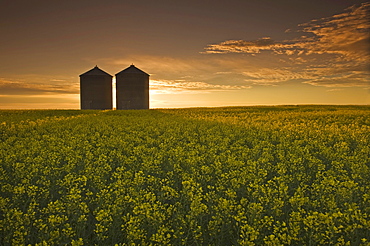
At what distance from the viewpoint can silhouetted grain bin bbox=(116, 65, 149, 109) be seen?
5466cm

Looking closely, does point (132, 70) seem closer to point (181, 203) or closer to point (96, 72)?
point (96, 72)

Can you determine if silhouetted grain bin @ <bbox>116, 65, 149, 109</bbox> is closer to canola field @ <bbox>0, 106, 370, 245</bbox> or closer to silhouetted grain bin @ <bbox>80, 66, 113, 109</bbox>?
silhouetted grain bin @ <bbox>80, 66, 113, 109</bbox>

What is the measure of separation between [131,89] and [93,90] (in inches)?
331

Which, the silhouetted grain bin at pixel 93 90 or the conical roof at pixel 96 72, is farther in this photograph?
the conical roof at pixel 96 72

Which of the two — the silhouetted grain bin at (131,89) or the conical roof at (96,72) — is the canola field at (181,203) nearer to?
the silhouetted grain bin at (131,89)

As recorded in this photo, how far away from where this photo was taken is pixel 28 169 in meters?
6.92

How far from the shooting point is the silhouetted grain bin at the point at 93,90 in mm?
55969

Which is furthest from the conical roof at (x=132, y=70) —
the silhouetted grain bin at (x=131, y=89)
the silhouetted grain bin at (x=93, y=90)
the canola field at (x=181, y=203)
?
the canola field at (x=181, y=203)

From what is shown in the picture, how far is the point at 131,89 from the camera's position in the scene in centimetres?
5509

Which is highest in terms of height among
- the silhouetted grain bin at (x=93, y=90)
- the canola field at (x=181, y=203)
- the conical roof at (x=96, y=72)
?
the conical roof at (x=96, y=72)

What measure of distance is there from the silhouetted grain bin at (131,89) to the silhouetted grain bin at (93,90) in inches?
138

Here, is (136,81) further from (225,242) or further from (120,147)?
(225,242)

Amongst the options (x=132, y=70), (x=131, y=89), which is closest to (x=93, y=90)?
(x=131, y=89)

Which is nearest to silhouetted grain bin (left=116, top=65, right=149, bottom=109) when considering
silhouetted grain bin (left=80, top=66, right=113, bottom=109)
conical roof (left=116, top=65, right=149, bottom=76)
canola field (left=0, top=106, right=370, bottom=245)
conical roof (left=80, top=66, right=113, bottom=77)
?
conical roof (left=116, top=65, right=149, bottom=76)
